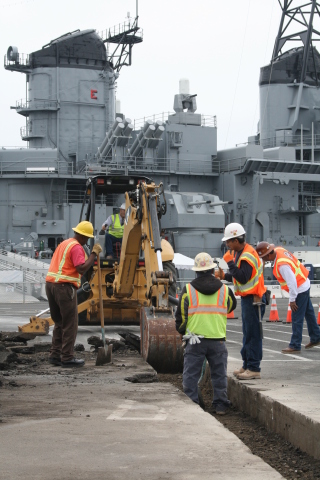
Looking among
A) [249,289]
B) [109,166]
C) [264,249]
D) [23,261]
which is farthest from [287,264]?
[109,166]

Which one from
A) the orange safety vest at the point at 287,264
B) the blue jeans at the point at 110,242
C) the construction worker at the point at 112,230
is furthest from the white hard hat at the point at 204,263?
the blue jeans at the point at 110,242

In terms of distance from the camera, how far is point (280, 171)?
175 ft

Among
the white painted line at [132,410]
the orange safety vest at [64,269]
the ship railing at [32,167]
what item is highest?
the ship railing at [32,167]

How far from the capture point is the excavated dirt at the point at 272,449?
222 inches

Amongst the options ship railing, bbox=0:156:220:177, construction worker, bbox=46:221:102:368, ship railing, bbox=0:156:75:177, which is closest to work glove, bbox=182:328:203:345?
construction worker, bbox=46:221:102:368

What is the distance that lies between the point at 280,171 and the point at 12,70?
18.8 meters

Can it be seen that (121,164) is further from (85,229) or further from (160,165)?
(85,229)

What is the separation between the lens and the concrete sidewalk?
4.72 m

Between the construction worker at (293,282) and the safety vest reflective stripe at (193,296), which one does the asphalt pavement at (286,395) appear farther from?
the safety vest reflective stripe at (193,296)

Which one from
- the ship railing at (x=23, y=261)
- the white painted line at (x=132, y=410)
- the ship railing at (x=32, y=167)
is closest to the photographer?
the white painted line at (x=132, y=410)

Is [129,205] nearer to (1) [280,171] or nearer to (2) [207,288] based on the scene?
(2) [207,288]

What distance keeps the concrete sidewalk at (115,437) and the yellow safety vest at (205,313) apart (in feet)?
2.18

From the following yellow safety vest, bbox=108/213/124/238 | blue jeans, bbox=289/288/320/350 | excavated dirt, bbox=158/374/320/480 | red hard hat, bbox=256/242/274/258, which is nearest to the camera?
excavated dirt, bbox=158/374/320/480

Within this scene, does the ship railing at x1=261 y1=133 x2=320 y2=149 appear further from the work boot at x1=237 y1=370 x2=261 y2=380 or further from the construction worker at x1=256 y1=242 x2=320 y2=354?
the work boot at x1=237 y1=370 x2=261 y2=380
